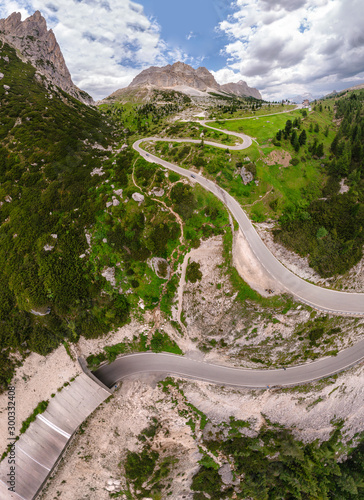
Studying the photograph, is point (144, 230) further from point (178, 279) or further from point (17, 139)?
point (17, 139)

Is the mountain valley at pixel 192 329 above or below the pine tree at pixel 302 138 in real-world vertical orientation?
below

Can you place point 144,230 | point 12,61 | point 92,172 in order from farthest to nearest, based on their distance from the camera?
point 12,61 → point 92,172 → point 144,230

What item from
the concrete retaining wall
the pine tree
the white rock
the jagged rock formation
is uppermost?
the jagged rock formation

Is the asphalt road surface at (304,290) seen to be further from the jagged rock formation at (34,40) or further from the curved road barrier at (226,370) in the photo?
the jagged rock formation at (34,40)

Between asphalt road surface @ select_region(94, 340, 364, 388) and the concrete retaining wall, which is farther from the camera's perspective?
asphalt road surface @ select_region(94, 340, 364, 388)

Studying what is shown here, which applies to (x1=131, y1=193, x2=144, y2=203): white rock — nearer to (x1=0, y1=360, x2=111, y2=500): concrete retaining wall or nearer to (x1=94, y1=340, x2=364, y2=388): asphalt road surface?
(x1=94, y1=340, x2=364, y2=388): asphalt road surface

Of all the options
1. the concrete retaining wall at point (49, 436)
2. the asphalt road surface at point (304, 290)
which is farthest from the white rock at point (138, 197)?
the concrete retaining wall at point (49, 436)

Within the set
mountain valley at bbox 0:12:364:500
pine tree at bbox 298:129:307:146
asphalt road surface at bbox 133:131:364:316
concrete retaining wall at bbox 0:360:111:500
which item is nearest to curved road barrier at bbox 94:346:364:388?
mountain valley at bbox 0:12:364:500

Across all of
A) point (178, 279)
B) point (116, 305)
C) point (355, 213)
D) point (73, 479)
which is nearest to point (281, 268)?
point (355, 213)
